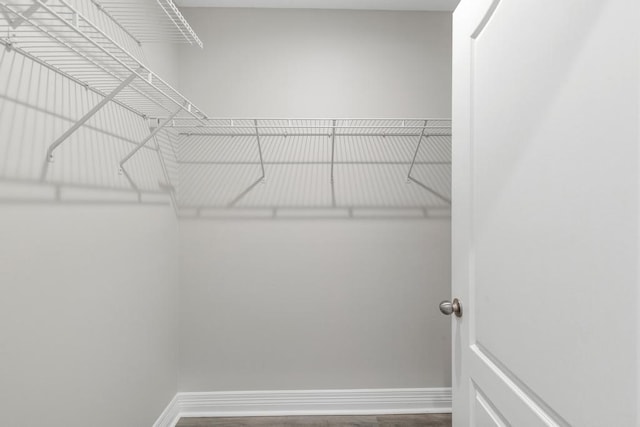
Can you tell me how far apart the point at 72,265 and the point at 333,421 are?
63.6 inches

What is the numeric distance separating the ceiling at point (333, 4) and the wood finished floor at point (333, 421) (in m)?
2.36

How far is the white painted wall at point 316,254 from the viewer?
7.29 ft

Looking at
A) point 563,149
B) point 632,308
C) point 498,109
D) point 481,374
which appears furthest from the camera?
point 481,374

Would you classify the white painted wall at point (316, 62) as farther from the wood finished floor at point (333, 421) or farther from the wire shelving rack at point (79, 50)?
the wood finished floor at point (333, 421)

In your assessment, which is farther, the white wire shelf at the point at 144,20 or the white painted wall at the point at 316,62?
the white painted wall at the point at 316,62

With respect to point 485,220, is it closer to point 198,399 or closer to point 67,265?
point 67,265

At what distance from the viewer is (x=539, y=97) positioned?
2.48 ft

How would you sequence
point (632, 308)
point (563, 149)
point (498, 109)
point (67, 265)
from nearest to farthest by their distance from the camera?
point (632, 308) < point (563, 149) < point (498, 109) < point (67, 265)

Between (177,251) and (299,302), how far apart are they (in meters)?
0.77

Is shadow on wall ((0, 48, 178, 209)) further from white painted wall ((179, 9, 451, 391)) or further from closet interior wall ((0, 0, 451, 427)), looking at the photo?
white painted wall ((179, 9, 451, 391))

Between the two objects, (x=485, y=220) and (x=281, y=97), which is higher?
(x=281, y=97)

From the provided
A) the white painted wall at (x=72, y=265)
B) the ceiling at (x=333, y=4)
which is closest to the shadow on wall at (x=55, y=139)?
the white painted wall at (x=72, y=265)

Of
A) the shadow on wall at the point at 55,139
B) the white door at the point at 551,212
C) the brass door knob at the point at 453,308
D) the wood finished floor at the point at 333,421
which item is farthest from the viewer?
the wood finished floor at the point at 333,421

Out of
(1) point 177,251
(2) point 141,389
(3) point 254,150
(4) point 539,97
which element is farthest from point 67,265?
(4) point 539,97
